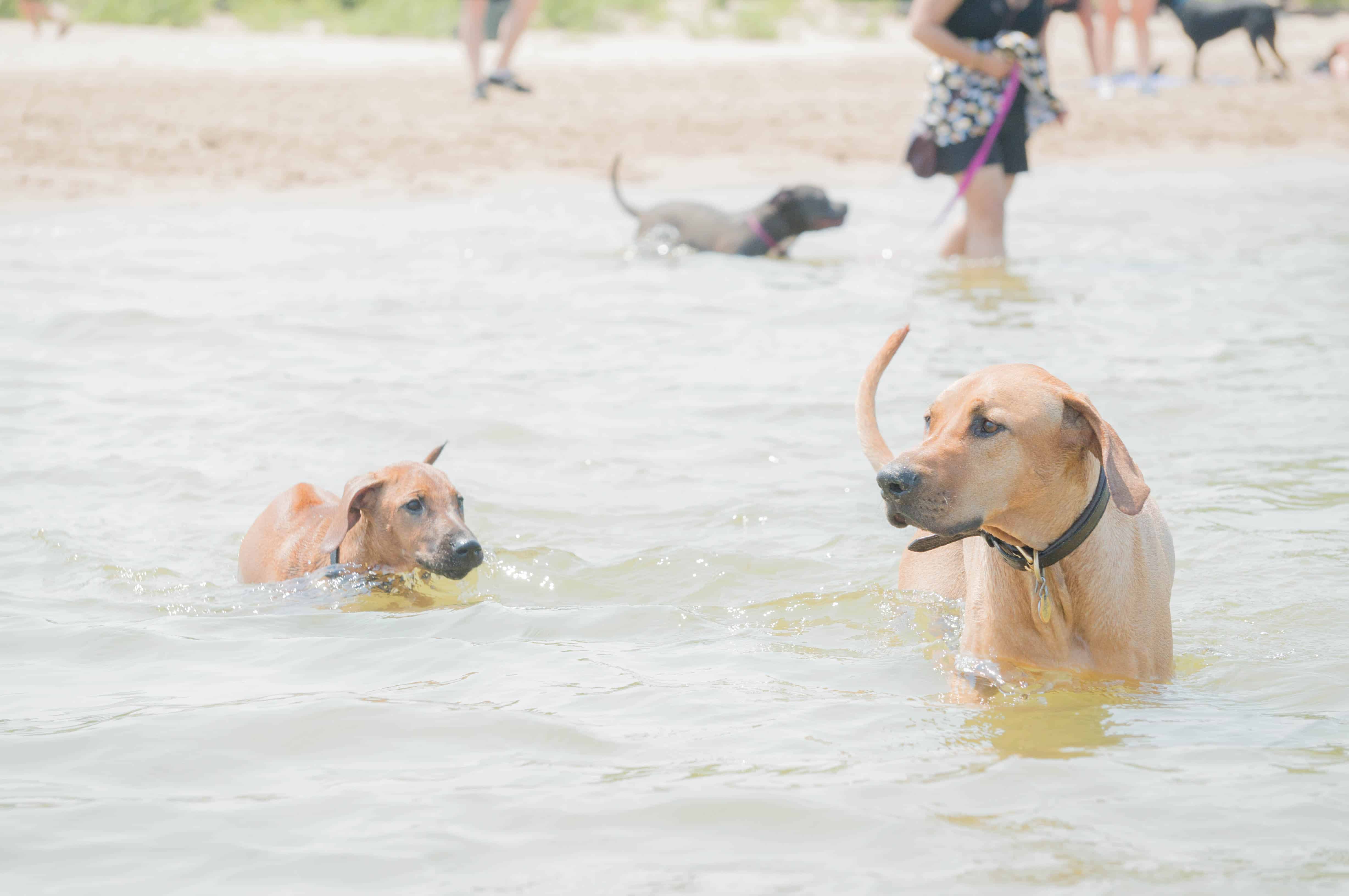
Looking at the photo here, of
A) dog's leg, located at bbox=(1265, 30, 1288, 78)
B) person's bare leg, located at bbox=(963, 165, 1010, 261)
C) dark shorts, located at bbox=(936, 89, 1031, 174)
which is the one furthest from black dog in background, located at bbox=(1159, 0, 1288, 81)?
dark shorts, located at bbox=(936, 89, 1031, 174)

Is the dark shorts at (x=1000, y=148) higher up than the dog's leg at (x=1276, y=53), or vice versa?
the dog's leg at (x=1276, y=53)

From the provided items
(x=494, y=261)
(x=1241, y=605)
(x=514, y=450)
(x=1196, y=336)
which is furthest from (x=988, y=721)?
(x=494, y=261)

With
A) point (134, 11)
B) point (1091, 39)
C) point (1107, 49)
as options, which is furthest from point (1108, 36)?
point (134, 11)

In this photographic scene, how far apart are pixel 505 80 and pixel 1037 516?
12.1m

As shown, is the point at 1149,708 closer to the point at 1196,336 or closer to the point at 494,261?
the point at 1196,336

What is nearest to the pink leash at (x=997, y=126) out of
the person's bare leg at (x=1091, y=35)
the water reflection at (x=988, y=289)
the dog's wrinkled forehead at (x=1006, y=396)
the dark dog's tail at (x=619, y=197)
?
the water reflection at (x=988, y=289)

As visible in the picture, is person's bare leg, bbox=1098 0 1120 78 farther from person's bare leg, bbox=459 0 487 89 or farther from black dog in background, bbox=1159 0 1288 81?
person's bare leg, bbox=459 0 487 89

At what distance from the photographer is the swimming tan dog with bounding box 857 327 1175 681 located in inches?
132

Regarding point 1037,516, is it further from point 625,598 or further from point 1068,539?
point 625,598

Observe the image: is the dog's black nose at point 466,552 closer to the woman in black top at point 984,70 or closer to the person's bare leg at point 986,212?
the woman in black top at point 984,70

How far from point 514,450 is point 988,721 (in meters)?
3.14

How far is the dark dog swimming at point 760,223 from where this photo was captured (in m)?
10.6

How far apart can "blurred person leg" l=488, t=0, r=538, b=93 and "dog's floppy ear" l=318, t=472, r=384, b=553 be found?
10415 mm

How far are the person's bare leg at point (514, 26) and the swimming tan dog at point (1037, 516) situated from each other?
11.4 meters
